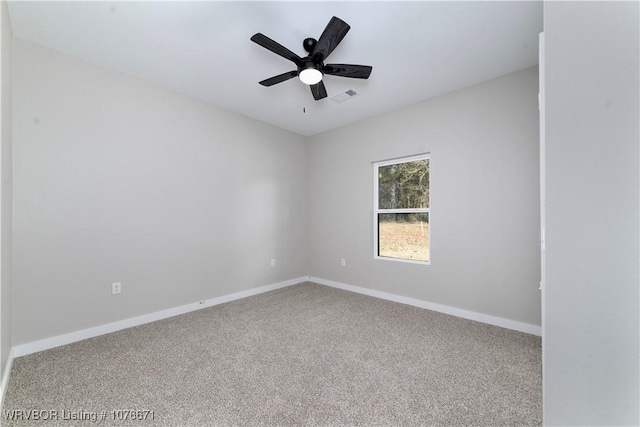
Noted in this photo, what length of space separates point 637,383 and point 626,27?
0.96 m

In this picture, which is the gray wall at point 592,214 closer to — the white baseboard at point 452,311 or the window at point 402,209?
the white baseboard at point 452,311

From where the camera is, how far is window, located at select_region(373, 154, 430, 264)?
11.6ft

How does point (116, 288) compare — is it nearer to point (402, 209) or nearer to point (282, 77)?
point (282, 77)

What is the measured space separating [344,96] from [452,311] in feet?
9.26

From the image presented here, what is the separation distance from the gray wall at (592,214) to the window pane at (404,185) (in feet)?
9.01

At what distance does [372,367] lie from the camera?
2.04 meters

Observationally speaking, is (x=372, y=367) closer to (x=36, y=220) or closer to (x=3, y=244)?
(x=3, y=244)

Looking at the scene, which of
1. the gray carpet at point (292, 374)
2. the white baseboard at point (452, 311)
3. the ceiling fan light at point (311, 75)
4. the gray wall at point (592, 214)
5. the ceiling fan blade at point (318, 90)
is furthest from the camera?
the white baseboard at point (452, 311)

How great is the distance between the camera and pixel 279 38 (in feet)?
7.33

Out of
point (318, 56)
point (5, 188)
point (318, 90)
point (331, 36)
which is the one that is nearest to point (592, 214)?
point (331, 36)

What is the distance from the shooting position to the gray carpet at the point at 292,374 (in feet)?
5.12

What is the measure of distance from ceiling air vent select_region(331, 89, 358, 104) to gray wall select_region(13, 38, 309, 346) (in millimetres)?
1352

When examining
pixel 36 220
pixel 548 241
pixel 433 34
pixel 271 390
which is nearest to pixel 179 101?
pixel 36 220

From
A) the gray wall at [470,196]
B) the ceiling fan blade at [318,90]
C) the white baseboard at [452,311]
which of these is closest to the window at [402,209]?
the gray wall at [470,196]
